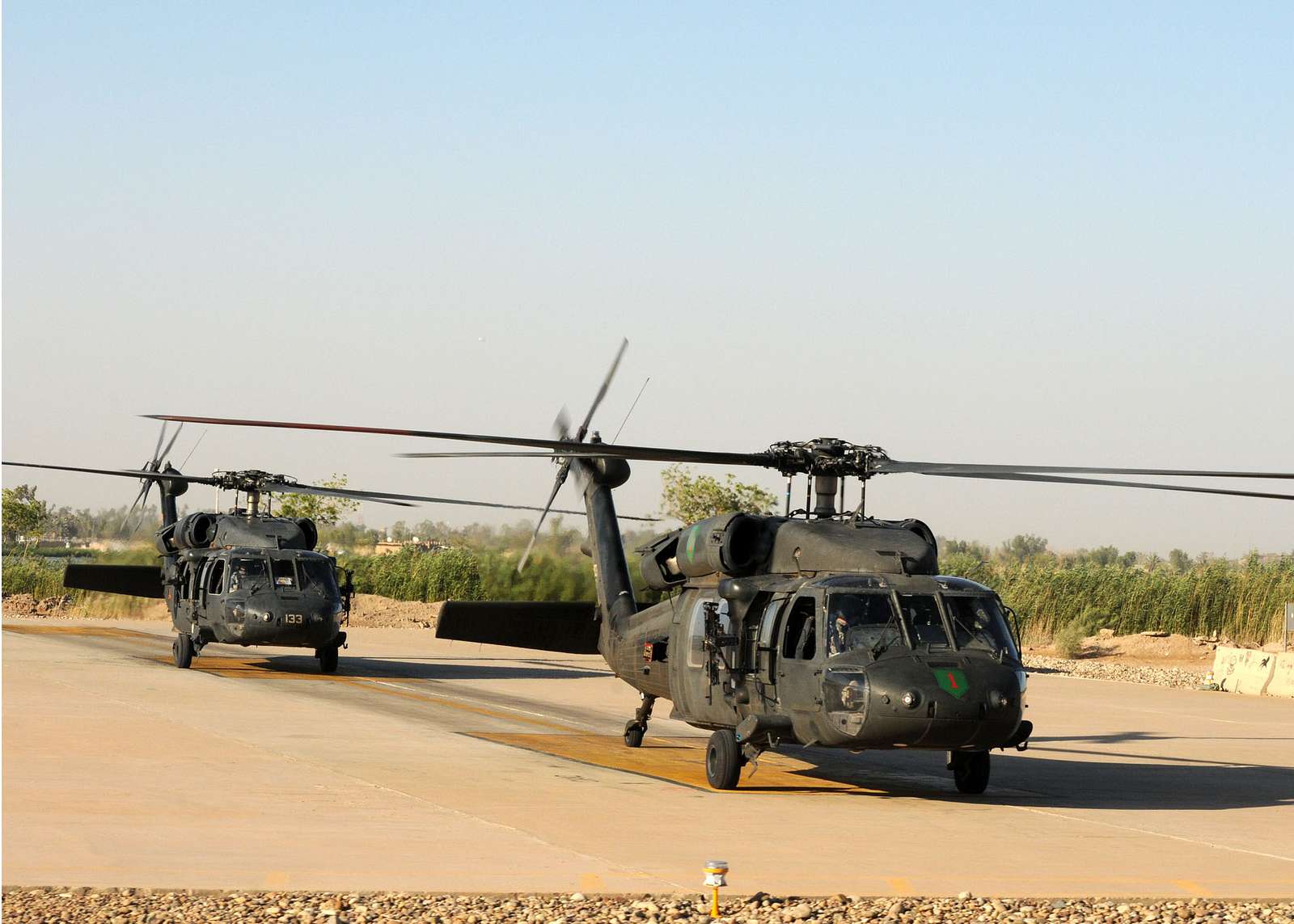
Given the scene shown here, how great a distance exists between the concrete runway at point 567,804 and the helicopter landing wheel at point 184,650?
390cm

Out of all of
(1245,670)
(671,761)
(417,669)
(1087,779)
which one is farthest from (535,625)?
(1245,670)

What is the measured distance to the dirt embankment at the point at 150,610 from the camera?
171 ft

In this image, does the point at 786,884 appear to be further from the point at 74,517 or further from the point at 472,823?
the point at 74,517

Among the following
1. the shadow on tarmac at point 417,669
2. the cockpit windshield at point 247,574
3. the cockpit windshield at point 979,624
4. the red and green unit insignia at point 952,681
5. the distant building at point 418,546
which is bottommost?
the shadow on tarmac at point 417,669

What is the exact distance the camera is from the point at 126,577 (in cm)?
3572

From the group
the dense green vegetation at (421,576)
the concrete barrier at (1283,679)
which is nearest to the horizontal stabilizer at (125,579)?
the dense green vegetation at (421,576)

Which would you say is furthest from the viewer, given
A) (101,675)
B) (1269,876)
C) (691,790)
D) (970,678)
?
(101,675)

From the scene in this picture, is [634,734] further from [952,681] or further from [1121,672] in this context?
[1121,672]

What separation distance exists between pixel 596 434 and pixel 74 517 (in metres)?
142

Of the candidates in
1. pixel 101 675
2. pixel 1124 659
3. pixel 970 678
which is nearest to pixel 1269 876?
pixel 970 678

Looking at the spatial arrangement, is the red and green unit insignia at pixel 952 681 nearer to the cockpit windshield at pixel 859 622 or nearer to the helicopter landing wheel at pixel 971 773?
the cockpit windshield at pixel 859 622

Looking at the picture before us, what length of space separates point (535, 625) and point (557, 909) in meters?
13.4

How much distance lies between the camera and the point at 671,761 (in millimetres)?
18000

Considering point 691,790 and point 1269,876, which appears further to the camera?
point 691,790
